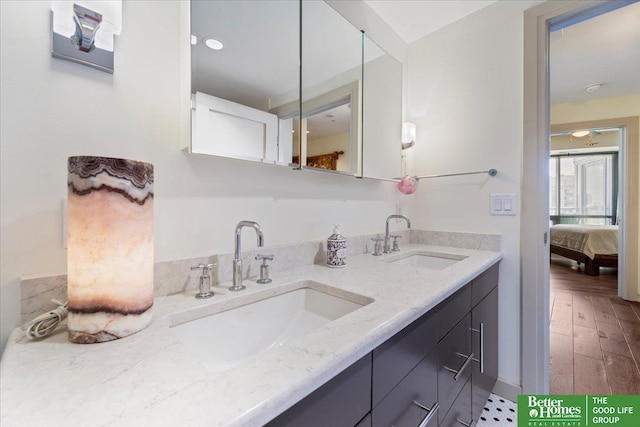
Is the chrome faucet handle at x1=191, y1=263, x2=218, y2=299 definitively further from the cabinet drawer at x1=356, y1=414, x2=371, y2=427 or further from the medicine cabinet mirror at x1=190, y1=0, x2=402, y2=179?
the cabinet drawer at x1=356, y1=414, x2=371, y2=427

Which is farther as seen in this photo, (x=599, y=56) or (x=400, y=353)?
(x=599, y=56)

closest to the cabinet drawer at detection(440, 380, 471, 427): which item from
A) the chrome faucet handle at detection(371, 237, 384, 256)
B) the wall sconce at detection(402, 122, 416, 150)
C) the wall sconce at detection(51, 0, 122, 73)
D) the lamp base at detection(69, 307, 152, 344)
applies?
the chrome faucet handle at detection(371, 237, 384, 256)

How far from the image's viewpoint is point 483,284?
128cm

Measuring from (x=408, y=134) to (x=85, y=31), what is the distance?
161cm

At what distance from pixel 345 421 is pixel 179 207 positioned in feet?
2.26

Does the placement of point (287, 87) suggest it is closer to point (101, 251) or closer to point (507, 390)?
point (101, 251)

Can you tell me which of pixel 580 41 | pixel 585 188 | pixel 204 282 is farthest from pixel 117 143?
pixel 585 188

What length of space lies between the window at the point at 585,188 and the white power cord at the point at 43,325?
8134mm

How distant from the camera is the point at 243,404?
0.36 meters

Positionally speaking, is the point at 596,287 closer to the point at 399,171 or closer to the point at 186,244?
the point at 399,171

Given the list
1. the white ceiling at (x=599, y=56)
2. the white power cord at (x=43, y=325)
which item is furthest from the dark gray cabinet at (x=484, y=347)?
the white ceiling at (x=599, y=56)

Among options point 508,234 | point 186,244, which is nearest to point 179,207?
point 186,244

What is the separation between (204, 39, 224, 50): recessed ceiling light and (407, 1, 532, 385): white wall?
1.38 metres

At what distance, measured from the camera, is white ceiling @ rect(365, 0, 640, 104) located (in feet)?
5.27
